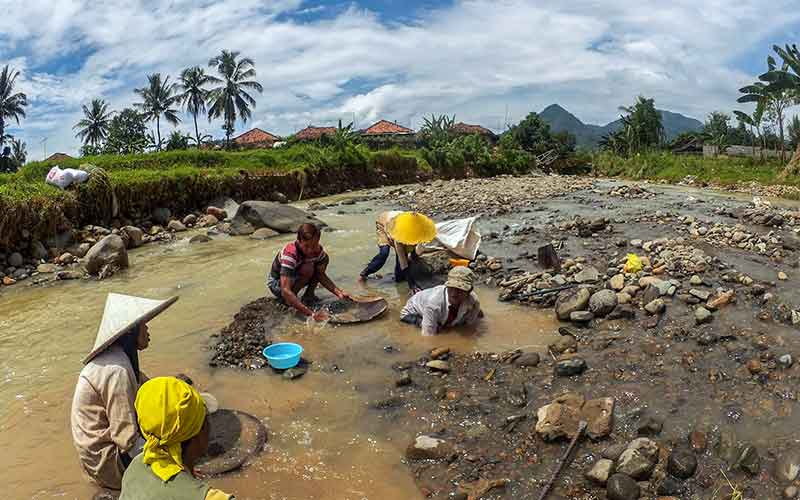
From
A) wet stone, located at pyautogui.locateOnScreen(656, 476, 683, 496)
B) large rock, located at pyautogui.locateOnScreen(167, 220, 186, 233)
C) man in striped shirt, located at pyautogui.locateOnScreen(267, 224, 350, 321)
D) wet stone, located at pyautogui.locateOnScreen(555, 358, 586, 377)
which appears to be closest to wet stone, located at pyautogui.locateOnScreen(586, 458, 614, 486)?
wet stone, located at pyautogui.locateOnScreen(656, 476, 683, 496)

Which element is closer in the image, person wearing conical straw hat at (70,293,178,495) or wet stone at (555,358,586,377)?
person wearing conical straw hat at (70,293,178,495)

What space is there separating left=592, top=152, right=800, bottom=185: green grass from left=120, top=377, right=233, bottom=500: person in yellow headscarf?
27458mm

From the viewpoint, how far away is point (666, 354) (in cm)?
510

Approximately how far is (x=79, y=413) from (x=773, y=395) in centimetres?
485

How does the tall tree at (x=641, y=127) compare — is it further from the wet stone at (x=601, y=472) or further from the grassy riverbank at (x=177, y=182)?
the wet stone at (x=601, y=472)

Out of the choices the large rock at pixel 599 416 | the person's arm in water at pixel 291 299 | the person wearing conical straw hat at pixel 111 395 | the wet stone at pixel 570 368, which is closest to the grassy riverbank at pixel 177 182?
the person's arm in water at pixel 291 299

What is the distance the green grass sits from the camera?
1035 inches

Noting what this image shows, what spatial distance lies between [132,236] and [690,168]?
2911cm

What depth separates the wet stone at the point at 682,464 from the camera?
349 cm

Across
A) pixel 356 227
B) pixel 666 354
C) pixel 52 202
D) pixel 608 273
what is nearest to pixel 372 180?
pixel 356 227

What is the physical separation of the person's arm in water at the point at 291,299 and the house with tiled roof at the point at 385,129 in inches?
1630

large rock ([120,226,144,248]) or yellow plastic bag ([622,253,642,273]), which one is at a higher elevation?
large rock ([120,226,144,248])

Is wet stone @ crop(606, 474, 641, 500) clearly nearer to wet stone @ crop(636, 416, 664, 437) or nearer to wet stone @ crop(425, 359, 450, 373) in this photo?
wet stone @ crop(636, 416, 664, 437)

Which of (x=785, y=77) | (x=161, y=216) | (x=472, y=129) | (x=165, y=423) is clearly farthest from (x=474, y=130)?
(x=165, y=423)
